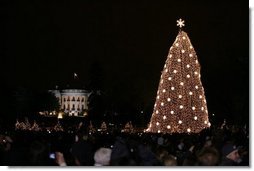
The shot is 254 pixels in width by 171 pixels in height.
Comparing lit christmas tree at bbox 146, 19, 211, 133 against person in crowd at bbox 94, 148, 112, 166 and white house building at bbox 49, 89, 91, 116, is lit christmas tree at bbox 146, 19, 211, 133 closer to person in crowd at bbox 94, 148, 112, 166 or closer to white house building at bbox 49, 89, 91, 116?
person in crowd at bbox 94, 148, 112, 166

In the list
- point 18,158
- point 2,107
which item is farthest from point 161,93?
point 2,107

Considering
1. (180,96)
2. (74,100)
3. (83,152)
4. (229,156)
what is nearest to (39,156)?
(83,152)

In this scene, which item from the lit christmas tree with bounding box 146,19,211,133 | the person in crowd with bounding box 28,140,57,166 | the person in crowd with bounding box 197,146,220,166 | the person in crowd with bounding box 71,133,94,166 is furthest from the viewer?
the lit christmas tree with bounding box 146,19,211,133

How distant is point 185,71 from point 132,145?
49.1 feet

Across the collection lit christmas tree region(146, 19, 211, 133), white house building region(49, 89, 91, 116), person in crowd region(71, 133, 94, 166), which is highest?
white house building region(49, 89, 91, 116)

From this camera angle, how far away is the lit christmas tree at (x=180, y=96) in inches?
932

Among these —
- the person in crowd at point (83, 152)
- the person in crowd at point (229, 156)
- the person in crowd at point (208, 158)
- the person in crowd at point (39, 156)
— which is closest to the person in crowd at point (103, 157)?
the person in crowd at point (39, 156)

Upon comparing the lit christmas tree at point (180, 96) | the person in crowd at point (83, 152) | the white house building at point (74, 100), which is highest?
the white house building at point (74, 100)

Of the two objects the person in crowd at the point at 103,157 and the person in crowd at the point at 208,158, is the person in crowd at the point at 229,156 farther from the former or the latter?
the person in crowd at the point at 103,157

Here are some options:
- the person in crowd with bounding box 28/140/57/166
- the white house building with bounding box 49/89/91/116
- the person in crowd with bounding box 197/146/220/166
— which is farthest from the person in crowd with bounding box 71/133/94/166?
the white house building with bounding box 49/89/91/116

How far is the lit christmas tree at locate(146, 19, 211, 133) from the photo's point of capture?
77.7 ft

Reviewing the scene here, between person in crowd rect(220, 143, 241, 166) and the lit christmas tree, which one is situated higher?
the lit christmas tree

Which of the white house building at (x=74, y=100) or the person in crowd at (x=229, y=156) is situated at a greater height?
the white house building at (x=74, y=100)

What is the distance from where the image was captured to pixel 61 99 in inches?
6127
